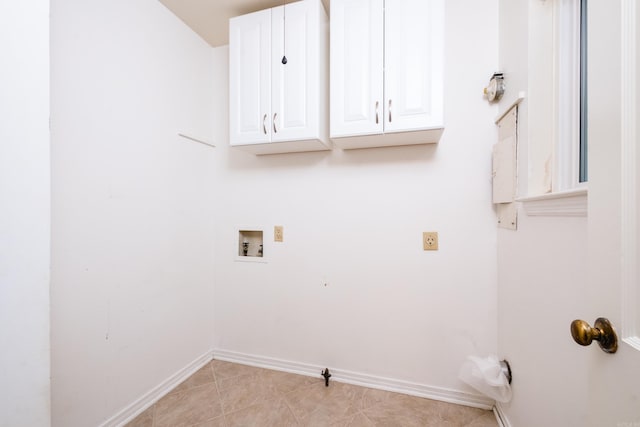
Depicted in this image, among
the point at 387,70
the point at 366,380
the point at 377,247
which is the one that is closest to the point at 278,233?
the point at 377,247

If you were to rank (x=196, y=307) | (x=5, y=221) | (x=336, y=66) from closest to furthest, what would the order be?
1. (x=5, y=221)
2. (x=336, y=66)
3. (x=196, y=307)

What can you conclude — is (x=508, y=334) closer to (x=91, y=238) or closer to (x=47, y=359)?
(x=47, y=359)

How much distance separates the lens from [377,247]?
1.74 m

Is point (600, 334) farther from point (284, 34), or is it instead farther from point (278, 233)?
point (284, 34)

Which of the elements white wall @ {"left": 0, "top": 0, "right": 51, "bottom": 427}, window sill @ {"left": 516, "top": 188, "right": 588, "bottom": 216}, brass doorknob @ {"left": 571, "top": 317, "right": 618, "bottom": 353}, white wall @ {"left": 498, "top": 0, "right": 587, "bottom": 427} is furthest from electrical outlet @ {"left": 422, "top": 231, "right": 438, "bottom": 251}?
white wall @ {"left": 0, "top": 0, "right": 51, "bottom": 427}

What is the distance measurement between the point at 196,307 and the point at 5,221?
1406 mm

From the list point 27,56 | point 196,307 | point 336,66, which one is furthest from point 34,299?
point 336,66

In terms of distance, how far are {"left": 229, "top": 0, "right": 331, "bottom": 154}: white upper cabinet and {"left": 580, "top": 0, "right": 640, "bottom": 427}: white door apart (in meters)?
1.24

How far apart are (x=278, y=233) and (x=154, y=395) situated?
1.29 metres

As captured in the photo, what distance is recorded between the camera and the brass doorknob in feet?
1.56

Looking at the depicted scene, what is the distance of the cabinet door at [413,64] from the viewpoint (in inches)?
53.6

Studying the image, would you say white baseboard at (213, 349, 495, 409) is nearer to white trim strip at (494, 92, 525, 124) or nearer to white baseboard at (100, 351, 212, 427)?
white baseboard at (100, 351, 212, 427)

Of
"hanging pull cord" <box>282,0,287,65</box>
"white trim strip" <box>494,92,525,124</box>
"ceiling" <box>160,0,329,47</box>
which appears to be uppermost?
"ceiling" <box>160,0,329,47</box>

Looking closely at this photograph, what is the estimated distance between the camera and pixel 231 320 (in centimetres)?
206
